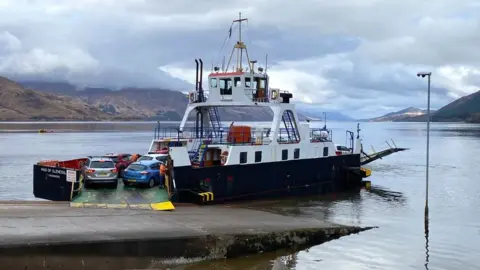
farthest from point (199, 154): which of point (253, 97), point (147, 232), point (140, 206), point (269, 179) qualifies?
point (147, 232)

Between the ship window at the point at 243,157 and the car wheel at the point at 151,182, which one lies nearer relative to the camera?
the car wheel at the point at 151,182

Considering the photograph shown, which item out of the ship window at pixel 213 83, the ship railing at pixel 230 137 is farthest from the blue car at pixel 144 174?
the ship window at pixel 213 83

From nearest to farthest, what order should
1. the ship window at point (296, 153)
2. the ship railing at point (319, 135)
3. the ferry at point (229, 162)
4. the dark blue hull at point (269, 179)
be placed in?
1. the ferry at point (229, 162)
2. the dark blue hull at point (269, 179)
3. the ship window at point (296, 153)
4. the ship railing at point (319, 135)

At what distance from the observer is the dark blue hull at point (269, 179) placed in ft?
86.5

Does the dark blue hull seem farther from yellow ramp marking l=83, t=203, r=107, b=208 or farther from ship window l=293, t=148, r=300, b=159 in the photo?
yellow ramp marking l=83, t=203, r=107, b=208

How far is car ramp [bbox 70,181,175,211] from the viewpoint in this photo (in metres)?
21.9

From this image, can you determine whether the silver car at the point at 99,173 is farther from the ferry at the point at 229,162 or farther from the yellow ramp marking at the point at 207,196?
the yellow ramp marking at the point at 207,196

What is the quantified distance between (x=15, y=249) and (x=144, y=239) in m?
3.77

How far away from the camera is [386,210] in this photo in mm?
30422

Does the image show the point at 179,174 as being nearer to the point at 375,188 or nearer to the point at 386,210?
the point at 386,210

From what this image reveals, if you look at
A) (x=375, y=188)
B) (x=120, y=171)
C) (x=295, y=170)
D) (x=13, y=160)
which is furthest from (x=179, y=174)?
(x=13, y=160)

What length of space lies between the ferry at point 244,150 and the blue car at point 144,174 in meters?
1.41

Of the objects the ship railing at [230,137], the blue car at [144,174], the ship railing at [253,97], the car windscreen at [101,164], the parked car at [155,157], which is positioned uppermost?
the ship railing at [253,97]

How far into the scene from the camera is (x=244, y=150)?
94.9ft
